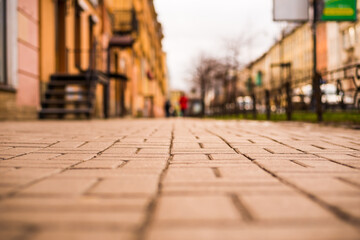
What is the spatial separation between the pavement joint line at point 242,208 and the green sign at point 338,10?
10.5m

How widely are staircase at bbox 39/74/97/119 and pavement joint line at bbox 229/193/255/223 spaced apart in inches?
344

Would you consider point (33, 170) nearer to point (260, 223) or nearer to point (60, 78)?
point (260, 223)

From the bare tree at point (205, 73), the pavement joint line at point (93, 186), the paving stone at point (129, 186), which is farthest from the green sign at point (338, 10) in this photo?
the bare tree at point (205, 73)

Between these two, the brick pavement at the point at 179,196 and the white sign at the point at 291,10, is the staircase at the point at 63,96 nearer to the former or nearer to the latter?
the white sign at the point at 291,10

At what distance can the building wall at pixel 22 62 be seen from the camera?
327 inches

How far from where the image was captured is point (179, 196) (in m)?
1.60

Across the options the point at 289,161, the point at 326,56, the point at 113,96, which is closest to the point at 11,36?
the point at 289,161

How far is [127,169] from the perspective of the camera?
7.53 feet

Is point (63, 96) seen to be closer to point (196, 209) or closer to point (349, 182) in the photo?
point (349, 182)

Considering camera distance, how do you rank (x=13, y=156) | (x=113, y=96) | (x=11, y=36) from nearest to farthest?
(x=13, y=156) → (x=11, y=36) → (x=113, y=96)

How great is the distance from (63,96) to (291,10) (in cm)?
723

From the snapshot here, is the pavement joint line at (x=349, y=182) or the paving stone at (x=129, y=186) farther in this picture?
the pavement joint line at (x=349, y=182)

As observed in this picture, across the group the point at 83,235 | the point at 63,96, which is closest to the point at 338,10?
the point at 63,96

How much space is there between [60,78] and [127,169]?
9.50m
